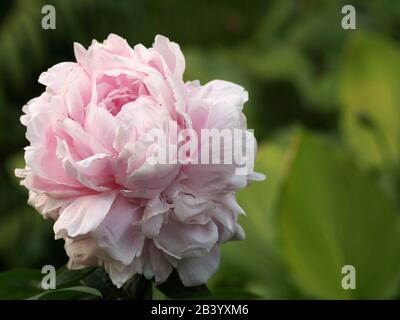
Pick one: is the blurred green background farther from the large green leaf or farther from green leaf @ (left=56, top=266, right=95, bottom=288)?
green leaf @ (left=56, top=266, right=95, bottom=288)

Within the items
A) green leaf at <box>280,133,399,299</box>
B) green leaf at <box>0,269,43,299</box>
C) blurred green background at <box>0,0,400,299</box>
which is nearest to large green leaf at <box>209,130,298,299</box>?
blurred green background at <box>0,0,400,299</box>

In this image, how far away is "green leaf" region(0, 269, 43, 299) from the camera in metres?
0.46

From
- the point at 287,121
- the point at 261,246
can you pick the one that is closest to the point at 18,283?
the point at 261,246

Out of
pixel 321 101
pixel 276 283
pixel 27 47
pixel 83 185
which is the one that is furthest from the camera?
pixel 27 47

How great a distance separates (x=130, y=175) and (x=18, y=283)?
141mm

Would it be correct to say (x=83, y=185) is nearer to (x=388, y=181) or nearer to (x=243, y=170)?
(x=243, y=170)

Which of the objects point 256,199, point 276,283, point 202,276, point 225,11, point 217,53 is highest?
point 225,11

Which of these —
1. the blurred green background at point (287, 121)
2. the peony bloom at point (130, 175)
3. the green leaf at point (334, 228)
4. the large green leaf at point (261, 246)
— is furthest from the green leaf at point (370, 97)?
the peony bloom at point (130, 175)

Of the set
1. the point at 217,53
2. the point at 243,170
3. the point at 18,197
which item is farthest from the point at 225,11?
the point at 243,170

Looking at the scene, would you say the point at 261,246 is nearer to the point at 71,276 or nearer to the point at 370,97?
the point at 370,97

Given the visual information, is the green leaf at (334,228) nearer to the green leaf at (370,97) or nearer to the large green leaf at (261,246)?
the large green leaf at (261,246)

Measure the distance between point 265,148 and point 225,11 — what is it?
1.29 meters

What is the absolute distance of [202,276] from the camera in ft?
1.34

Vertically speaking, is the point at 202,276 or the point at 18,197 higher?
the point at 18,197
